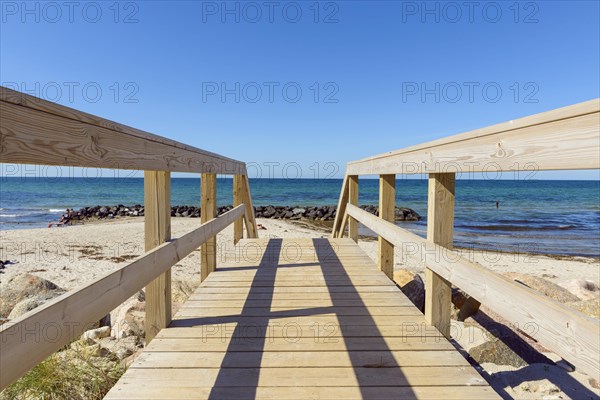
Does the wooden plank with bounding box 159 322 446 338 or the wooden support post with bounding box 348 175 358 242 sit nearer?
the wooden plank with bounding box 159 322 446 338

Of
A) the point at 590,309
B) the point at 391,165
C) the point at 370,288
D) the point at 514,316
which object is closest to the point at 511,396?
the point at 370,288

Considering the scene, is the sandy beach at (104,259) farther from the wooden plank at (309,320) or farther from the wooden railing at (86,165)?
the wooden railing at (86,165)

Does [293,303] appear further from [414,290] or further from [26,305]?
[26,305]

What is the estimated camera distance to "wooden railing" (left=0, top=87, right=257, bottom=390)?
0.90 m

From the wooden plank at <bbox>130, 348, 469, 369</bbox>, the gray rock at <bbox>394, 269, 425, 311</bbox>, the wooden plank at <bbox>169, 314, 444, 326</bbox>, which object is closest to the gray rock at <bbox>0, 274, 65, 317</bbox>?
the wooden plank at <bbox>169, 314, 444, 326</bbox>

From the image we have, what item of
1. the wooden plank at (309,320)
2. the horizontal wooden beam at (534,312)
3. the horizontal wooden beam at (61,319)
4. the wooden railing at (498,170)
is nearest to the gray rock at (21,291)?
the wooden plank at (309,320)

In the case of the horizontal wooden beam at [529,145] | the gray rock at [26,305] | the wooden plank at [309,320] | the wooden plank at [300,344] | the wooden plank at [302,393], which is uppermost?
the horizontal wooden beam at [529,145]

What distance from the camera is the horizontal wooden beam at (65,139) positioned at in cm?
89

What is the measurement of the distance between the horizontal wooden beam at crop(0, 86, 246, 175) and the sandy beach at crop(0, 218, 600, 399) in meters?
2.47

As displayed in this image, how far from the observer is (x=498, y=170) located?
1.47 metres

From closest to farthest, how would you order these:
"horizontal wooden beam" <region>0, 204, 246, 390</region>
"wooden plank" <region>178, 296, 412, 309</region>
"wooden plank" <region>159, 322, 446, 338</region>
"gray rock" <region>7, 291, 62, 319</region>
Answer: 1. "horizontal wooden beam" <region>0, 204, 246, 390</region>
2. "wooden plank" <region>159, 322, 446, 338</region>
3. "wooden plank" <region>178, 296, 412, 309</region>
4. "gray rock" <region>7, 291, 62, 319</region>

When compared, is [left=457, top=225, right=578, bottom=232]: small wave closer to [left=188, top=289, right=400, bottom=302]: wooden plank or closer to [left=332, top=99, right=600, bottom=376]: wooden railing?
[left=188, top=289, right=400, bottom=302]: wooden plank

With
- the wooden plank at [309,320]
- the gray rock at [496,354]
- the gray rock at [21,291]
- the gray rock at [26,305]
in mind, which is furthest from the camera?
the gray rock at [21,291]

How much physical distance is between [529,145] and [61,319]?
61.8 inches
